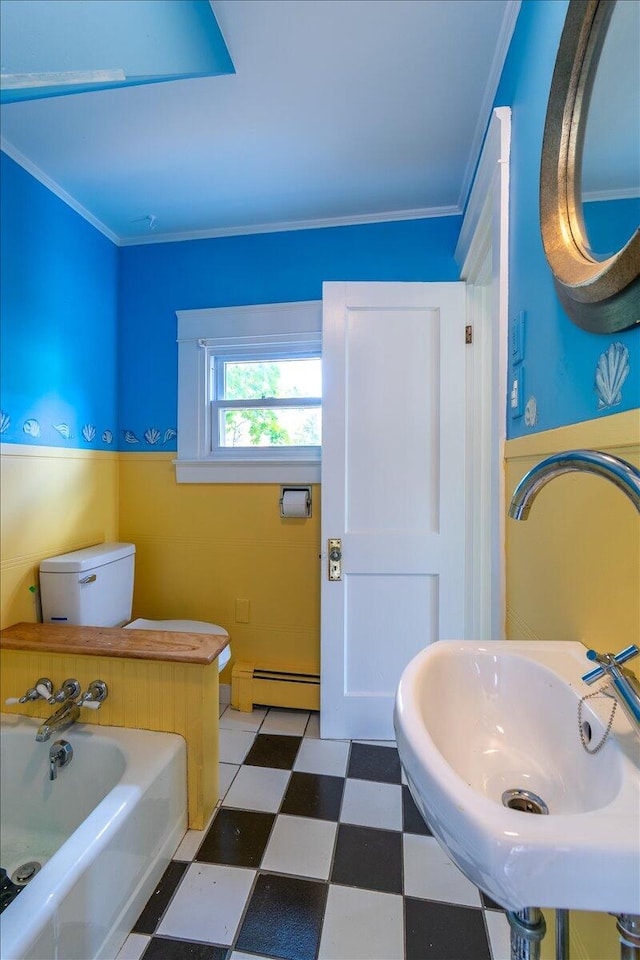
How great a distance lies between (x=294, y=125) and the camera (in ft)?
4.70

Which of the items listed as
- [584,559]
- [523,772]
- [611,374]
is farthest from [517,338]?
[523,772]

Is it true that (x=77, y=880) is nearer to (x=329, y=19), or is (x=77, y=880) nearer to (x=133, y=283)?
(x=329, y=19)

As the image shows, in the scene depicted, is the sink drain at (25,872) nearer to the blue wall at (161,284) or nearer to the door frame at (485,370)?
the blue wall at (161,284)

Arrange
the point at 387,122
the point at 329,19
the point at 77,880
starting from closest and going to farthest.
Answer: the point at 77,880 < the point at 329,19 < the point at 387,122

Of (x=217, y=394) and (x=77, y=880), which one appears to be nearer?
(x=77, y=880)

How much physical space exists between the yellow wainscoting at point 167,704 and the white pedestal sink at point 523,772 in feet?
2.73

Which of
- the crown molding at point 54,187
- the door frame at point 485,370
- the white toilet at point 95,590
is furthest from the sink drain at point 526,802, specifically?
the crown molding at point 54,187

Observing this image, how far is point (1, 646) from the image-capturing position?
54.4 inches

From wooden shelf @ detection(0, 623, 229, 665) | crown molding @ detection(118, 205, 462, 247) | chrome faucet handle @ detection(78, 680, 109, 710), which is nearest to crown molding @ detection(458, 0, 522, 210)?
crown molding @ detection(118, 205, 462, 247)

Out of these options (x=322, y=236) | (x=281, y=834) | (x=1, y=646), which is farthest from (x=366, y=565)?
(x=322, y=236)

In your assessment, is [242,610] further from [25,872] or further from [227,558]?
[25,872]

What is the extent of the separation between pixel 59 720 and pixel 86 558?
60 centimetres

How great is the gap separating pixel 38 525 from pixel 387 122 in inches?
77.4

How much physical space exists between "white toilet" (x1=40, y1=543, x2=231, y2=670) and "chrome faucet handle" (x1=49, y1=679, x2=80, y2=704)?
0.29m
